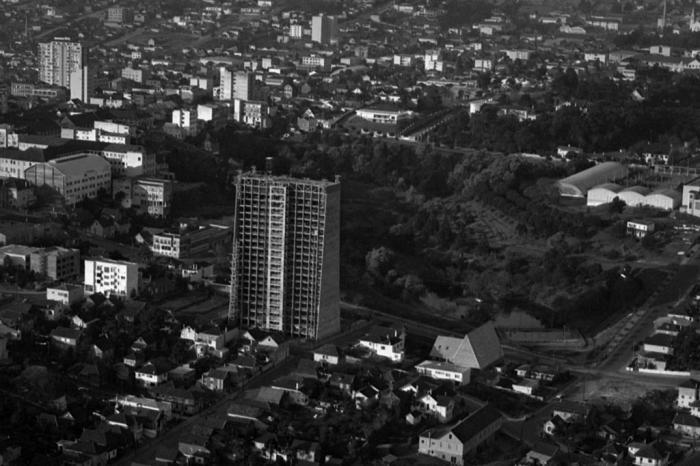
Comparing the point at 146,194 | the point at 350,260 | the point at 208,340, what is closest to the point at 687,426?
the point at 208,340

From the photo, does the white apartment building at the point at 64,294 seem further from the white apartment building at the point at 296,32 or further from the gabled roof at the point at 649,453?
the white apartment building at the point at 296,32

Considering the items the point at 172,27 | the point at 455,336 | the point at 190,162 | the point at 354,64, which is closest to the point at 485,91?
the point at 354,64

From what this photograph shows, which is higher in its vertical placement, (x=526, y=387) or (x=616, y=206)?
(x=616, y=206)

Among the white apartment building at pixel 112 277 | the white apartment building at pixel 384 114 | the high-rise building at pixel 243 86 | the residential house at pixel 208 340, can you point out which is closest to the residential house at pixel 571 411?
the residential house at pixel 208 340

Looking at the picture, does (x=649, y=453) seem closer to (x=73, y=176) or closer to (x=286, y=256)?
(x=286, y=256)

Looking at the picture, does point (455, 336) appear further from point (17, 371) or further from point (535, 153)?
point (535, 153)
